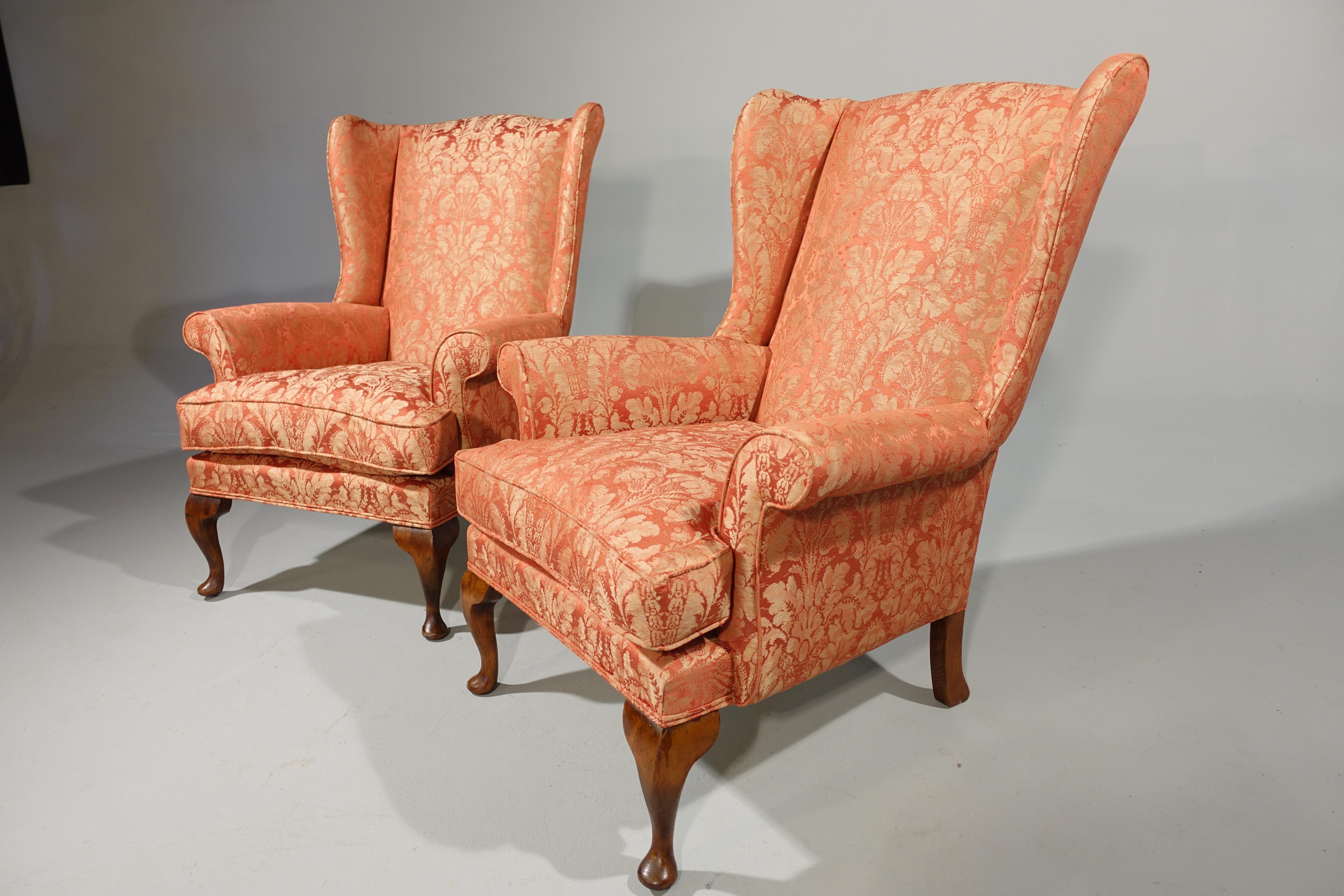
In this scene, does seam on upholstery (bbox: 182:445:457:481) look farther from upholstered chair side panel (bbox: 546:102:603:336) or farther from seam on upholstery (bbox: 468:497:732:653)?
upholstered chair side panel (bbox: 546:102:603:336)

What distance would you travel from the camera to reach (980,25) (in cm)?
235

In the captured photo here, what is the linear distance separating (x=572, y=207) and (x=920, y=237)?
3.01 feet

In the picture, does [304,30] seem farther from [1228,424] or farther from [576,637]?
[1228,424]

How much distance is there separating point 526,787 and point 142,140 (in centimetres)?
351

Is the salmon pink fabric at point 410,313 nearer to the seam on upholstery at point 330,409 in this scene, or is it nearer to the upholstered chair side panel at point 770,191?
the seam on upholstery at point 330,409

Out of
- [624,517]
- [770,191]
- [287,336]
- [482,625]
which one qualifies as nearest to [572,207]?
[770,191]

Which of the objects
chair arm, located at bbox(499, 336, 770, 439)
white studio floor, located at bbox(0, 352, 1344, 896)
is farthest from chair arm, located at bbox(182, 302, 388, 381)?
chair arm, located at bbox(499, 336, 770, 439)

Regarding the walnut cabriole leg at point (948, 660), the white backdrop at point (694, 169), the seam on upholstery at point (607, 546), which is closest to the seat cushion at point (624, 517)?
the seam on upholstery at point (607, 546)

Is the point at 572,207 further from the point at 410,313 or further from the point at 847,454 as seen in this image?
the point at 847,454

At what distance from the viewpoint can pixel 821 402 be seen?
1591mm

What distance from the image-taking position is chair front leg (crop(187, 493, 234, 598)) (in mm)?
2021

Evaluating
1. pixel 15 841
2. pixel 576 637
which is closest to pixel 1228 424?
pixel 576 637

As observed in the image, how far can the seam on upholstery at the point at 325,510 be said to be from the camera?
1.80 metres

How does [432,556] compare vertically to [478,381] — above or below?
below
